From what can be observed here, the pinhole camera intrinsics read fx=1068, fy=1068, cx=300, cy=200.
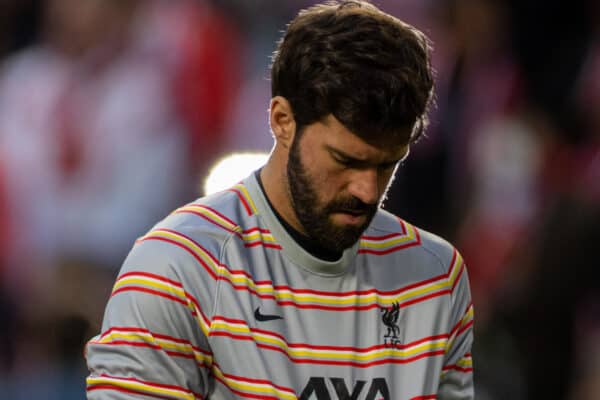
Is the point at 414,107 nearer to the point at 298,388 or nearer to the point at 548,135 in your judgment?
the point at 298,388

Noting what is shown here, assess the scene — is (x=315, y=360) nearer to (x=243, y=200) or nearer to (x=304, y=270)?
(x=304, y=270)

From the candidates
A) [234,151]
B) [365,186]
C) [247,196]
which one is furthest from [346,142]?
[234,151]

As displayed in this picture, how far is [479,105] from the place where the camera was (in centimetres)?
462

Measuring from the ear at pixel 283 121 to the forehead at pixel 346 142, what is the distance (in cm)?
6

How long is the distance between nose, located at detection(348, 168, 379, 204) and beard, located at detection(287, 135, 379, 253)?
0.04 ft

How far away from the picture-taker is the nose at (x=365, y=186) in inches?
91.7

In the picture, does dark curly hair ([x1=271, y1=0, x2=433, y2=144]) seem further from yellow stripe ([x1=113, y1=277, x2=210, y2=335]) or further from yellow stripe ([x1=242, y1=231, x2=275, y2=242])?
yellow stripe ([x1=113, y1=277, x2=210, y2=335])

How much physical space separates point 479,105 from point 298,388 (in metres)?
2.61

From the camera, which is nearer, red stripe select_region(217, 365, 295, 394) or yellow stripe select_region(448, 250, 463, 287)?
red stripe select_region(217, 365, 295, 394)

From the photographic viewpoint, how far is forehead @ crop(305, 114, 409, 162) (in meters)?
2.33

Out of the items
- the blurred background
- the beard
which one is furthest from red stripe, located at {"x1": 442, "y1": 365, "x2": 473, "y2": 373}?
the blurred background

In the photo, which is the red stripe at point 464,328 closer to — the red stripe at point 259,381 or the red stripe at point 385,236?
the red stripe at point 385,236

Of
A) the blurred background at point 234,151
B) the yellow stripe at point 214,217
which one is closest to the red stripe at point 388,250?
the yellow stripe at point 214,217

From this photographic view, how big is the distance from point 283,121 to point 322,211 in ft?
0.79
